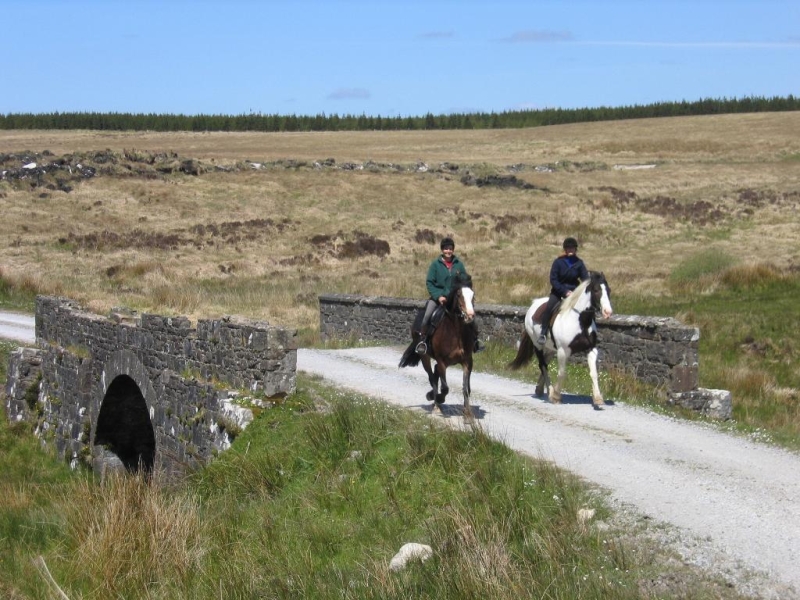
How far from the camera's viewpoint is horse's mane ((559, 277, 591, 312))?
14.3 meters

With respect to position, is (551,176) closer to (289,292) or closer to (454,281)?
(289,292)

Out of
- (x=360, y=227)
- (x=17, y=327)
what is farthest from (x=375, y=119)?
(x=17, y=327)

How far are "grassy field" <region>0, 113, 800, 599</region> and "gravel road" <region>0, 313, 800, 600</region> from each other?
1.33 ft

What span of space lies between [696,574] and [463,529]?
6.06 feet

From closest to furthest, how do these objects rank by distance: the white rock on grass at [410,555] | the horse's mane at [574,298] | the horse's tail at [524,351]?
the white rock on grass at [410,555] → the horse's mane at [574,298] → the horse's tail at [524,351]

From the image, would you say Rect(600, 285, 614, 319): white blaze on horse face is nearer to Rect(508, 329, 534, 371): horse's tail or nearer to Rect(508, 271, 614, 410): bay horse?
Rect(508, 271, 614, 410): bay horse

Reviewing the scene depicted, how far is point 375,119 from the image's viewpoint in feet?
528

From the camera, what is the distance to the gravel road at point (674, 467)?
7.99 m

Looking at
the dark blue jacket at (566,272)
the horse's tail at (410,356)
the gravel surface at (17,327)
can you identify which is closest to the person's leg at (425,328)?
the horse's tail at (410,356)

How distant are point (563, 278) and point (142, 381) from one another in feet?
23.7

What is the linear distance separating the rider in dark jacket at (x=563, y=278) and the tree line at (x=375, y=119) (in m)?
137

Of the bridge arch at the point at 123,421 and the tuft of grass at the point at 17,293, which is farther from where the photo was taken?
the tuft of grass at the point at 17,293

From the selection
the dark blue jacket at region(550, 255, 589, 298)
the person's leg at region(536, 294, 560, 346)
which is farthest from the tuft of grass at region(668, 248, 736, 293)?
the person's leg at region(536, 294, 560, 346)

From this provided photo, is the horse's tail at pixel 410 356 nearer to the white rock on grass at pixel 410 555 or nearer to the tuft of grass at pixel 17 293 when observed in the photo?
the white rock on grass at pixel 410 555
